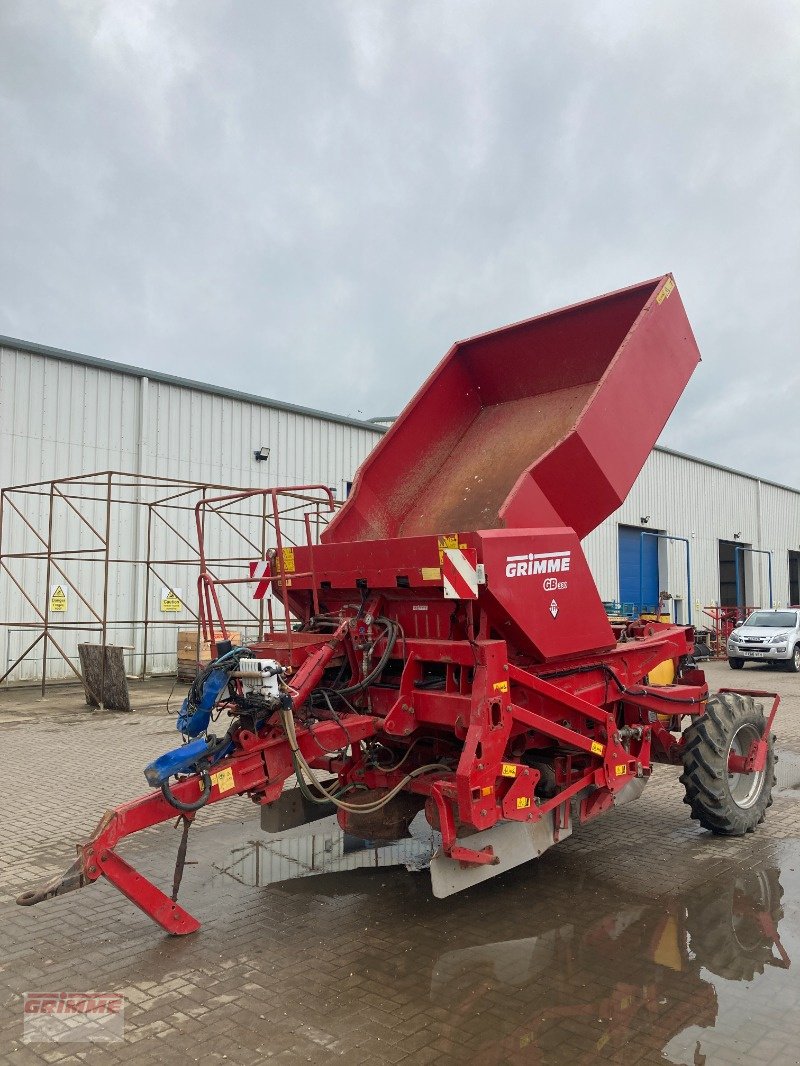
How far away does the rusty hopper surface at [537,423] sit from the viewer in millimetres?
5191

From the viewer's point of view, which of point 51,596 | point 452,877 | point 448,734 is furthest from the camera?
point 51,596

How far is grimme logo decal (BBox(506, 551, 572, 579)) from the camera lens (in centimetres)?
452

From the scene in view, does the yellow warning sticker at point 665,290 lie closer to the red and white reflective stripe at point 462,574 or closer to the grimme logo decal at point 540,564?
the grimme logo decal at point 540,564

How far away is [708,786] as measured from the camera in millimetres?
5824

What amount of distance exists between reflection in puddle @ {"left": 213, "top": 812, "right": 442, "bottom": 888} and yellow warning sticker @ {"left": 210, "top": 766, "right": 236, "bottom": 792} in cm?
130

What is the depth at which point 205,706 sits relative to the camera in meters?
4.43

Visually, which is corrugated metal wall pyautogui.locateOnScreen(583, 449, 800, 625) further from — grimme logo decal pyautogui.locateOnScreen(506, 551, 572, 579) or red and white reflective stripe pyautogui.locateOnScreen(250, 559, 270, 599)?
grimme logo decal pyautogui.locateOnScreen(506, 551, 572, 579)

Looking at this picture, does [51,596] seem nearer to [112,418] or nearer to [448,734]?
[112,418]

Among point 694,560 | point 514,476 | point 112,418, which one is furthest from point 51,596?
point 694,560

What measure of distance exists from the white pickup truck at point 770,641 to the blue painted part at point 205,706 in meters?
18.9

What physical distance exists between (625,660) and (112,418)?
1382 centimetres

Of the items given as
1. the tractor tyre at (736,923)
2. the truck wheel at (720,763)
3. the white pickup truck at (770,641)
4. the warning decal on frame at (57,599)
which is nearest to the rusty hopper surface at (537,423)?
the truck wheel at (720,763)

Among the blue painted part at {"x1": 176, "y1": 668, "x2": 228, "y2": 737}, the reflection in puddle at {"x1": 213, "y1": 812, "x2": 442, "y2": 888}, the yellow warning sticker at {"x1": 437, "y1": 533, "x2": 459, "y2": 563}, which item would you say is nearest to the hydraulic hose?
the blue painted part at {"x1": 176, "y1": 668, "x2": 228, "y2": 737}

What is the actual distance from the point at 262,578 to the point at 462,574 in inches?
66.3
